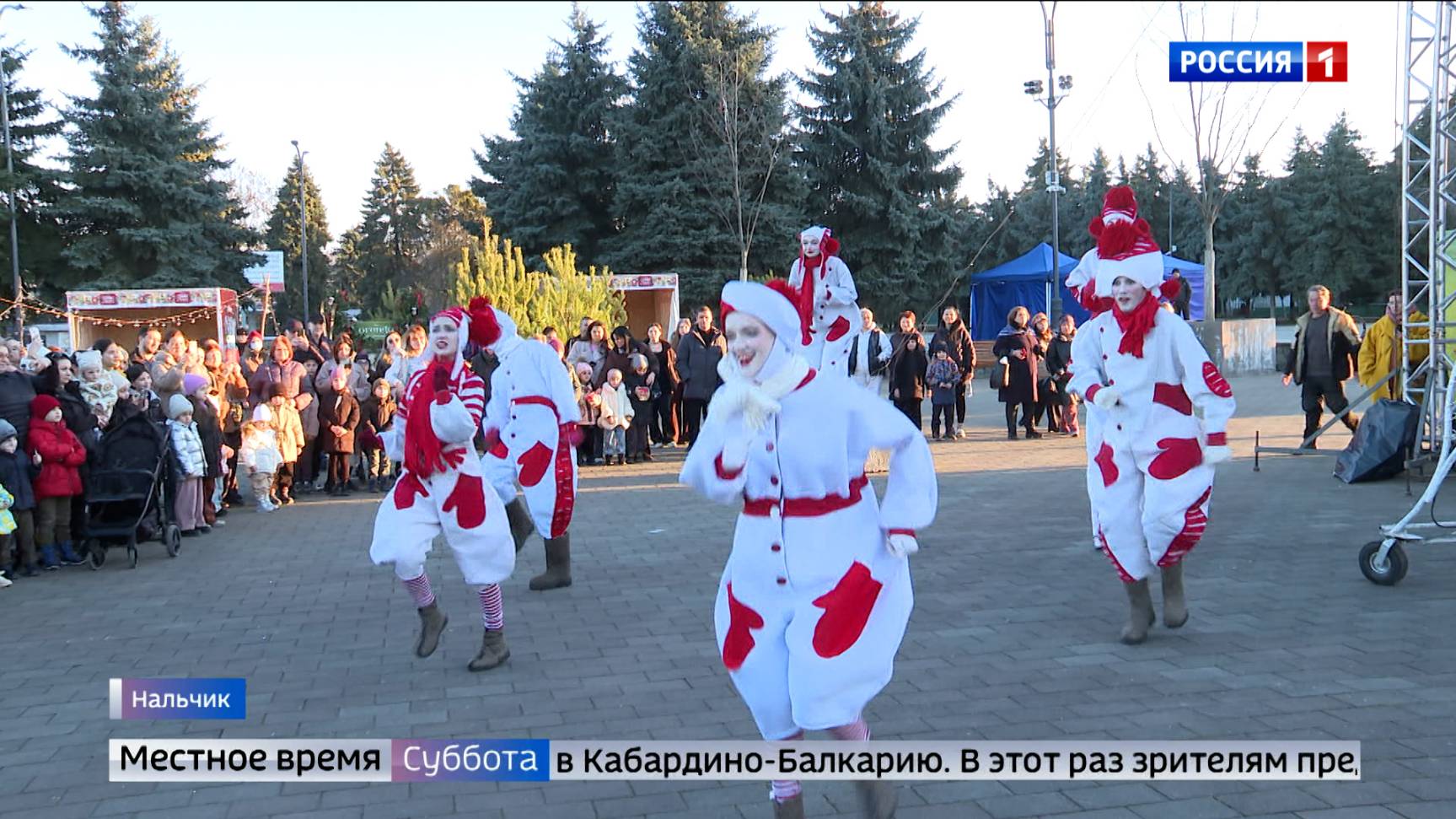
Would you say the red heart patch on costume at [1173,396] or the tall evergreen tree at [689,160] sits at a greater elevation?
the tall evergreen tree at [689,160]

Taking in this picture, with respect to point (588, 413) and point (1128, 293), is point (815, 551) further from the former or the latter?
point (588, 413)

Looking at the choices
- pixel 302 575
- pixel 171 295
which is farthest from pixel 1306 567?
pixel 171 295

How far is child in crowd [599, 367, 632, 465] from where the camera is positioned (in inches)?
607

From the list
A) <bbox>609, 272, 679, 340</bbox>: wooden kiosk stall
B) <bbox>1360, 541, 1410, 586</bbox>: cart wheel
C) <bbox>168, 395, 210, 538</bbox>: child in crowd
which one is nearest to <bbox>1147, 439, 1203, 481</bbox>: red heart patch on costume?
<bbox>1360, 541, 1410, 586</bbox>: cart wheel

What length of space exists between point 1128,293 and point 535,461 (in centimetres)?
381

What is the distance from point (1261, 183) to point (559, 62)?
133ft

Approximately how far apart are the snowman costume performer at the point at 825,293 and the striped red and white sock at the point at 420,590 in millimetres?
3838

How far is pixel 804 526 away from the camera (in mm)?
3645

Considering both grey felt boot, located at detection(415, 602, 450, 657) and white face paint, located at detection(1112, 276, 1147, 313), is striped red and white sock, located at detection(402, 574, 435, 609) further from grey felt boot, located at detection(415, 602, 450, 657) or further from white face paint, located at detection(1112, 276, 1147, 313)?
white face paint, located at detection(1112, 276, 1147, 313)

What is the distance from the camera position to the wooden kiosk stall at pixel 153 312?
28828 millimetres

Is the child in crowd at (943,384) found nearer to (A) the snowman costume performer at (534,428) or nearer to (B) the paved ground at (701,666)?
(B) the paved ground at (701,666)

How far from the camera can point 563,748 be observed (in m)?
4.86

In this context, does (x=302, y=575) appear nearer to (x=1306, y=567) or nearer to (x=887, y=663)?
(x=887, y=663)

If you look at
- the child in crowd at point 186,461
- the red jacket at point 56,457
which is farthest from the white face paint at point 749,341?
the child in crowd at point 186,461
